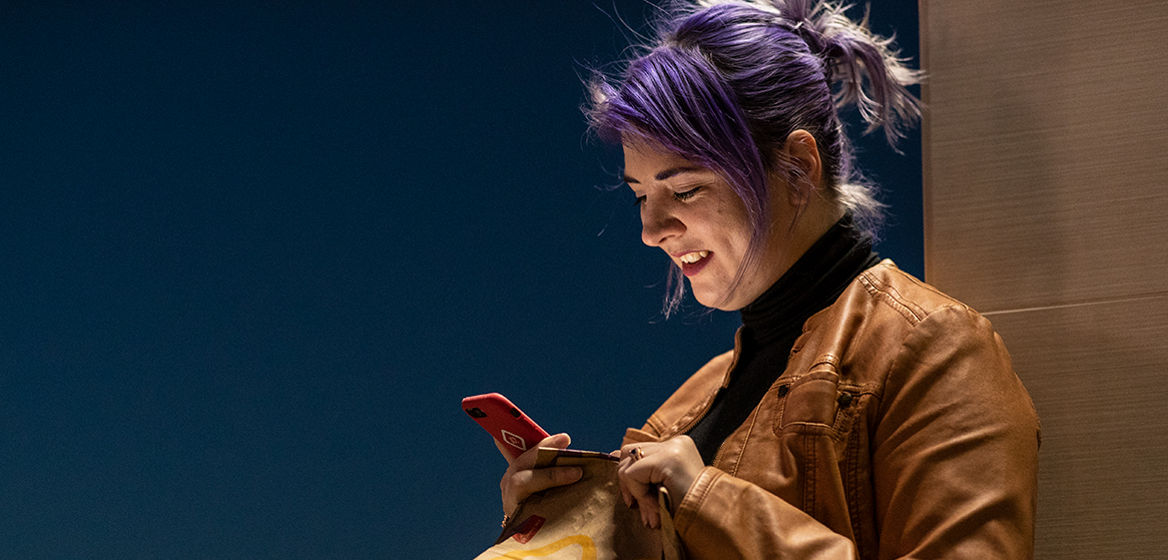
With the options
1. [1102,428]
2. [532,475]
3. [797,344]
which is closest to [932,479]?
[797,344]

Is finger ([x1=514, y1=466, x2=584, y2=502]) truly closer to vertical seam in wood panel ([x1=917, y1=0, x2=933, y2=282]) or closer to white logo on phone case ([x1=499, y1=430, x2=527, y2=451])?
white logo on phone case ([x1=499, y1=430, x2=527, y2=451])

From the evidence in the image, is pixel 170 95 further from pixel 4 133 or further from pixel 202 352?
pixel 202 352

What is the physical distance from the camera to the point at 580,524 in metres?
1.21

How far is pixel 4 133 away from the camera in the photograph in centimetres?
239

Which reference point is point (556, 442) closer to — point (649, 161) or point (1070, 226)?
point (649, 161)

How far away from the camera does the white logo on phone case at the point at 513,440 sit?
132cm

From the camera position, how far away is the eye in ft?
4.29

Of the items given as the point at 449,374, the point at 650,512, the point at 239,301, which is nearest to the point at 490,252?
the point at 449,374

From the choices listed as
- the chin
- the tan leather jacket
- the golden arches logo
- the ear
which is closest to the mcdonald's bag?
the golden arches logo

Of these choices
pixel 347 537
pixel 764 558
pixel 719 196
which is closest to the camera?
pixel 764 558

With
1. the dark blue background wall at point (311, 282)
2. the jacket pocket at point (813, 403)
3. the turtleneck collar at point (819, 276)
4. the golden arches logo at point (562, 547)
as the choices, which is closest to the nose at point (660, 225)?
the turtleneck collar at point (819, 276)

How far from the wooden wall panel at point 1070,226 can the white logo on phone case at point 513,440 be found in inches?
23.3

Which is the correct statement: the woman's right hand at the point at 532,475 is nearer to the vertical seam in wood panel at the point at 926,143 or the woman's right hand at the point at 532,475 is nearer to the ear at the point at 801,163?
the ear at the point at 801,163

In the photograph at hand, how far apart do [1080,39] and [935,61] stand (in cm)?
18
